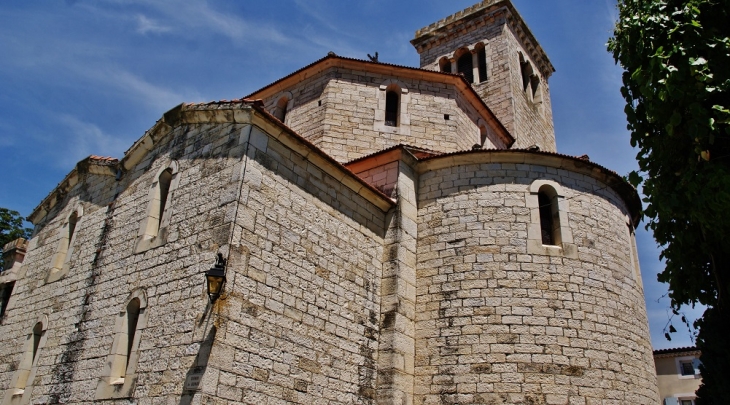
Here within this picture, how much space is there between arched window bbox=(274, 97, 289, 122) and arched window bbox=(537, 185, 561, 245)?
706cm

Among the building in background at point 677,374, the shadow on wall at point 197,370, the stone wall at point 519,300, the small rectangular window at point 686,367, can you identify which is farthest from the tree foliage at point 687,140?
the small rectangular window at point 686,367

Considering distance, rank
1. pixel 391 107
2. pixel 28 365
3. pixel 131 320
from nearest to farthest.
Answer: pixel 131 320, pixel 28 365, pixel 391 107

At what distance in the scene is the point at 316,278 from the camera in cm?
797

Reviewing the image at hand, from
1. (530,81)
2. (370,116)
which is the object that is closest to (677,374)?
(530,81)

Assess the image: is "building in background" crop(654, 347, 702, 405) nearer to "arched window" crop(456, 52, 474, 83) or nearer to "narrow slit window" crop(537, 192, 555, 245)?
"arched window" crop(456, 52, 474, 83)

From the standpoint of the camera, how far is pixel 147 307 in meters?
7.21

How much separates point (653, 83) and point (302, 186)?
16.1 ft

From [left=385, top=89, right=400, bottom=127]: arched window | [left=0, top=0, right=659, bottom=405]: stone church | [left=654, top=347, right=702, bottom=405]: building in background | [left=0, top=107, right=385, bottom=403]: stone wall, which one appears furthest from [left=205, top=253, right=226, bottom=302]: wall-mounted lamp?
[left=654, top=347, right=702, bottom=405]: building in background

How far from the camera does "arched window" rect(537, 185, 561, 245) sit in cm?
961

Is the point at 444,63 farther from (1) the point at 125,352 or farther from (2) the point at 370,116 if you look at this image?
(1) the point at 125,352

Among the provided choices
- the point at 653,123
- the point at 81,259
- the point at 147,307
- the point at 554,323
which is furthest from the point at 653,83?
the point at 81,259

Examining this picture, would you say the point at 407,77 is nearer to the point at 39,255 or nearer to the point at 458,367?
the point at 458,367

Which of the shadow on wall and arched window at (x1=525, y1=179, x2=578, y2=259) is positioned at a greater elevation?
arched window at (x1=525, y1=179, x2=578, y2=259)

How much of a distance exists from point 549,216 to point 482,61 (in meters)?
11.8
